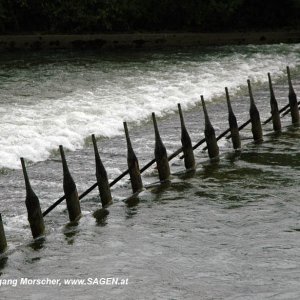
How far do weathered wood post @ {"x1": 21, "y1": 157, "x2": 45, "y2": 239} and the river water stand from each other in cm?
29

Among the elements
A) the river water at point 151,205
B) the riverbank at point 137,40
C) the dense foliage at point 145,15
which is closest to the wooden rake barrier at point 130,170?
the river water at point 151,205

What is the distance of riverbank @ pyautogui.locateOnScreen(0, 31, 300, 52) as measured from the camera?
65.3 m

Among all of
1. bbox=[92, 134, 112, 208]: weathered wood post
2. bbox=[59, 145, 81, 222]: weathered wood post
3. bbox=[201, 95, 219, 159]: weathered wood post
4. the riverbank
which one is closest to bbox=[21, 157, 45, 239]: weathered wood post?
bbox=[59, 145, 81, 222]: weathered wood post

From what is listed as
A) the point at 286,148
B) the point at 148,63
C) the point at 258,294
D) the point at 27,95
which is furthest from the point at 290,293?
the point at 148,63

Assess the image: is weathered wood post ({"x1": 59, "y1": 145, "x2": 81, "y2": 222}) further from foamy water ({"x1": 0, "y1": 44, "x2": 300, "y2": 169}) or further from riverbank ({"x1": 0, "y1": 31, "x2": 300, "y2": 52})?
riverbank ({"x1": 0, "y1": 31, "x2": 300, "y2": 52})

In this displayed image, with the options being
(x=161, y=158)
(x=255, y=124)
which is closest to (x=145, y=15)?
(x=255, y=124)

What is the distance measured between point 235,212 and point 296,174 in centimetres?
416

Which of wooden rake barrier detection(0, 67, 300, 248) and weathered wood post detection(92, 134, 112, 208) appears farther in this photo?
weathered wood post detection(92, 134, 112, 208)

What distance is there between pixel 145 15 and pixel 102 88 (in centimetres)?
3155

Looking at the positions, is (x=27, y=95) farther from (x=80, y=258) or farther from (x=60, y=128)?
(x=80, y=258)

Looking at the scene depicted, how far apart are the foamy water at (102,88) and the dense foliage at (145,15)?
10.6 metres

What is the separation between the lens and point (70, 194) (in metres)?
19.5

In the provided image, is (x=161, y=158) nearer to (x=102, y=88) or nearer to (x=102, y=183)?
(x=102, y=183)

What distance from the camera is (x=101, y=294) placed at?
53.1ft
